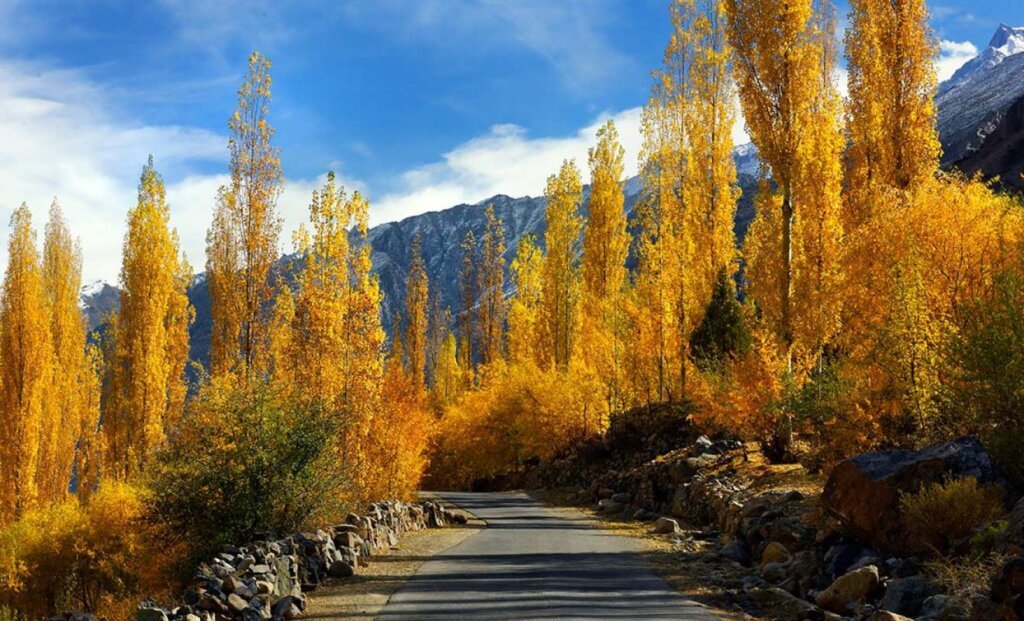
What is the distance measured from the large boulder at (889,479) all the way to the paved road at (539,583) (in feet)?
8.55

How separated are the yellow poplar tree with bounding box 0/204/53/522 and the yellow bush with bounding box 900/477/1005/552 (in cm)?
2838

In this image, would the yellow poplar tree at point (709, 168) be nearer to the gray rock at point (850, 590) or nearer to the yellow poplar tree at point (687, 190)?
the yellow poplar tree at point (687, 190)

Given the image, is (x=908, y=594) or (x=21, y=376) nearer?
(x=908, y=594)

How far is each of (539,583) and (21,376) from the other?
24868mm

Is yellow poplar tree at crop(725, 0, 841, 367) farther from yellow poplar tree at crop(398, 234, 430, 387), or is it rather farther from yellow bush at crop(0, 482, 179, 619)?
yellow poplar tree at crop(398, 234, 430, 387)

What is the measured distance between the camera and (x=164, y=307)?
28422 mm

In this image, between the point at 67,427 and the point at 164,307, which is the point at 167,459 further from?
the point at 67,427

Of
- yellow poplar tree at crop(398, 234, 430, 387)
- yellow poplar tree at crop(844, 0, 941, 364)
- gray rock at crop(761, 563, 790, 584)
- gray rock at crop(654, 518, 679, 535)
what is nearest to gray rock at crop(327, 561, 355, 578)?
gray rock at crop(761, 563, 790, 584)

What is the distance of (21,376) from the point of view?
27.2 metres

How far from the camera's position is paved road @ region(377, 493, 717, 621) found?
30.9ft

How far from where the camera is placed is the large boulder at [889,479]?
930 cm

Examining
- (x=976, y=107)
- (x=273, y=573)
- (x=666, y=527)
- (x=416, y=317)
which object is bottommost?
(x=666, y=527)

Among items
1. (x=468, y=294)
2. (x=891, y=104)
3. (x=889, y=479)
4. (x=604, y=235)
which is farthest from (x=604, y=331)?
(x=468, y=294)

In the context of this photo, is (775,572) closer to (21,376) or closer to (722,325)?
(722,325)
